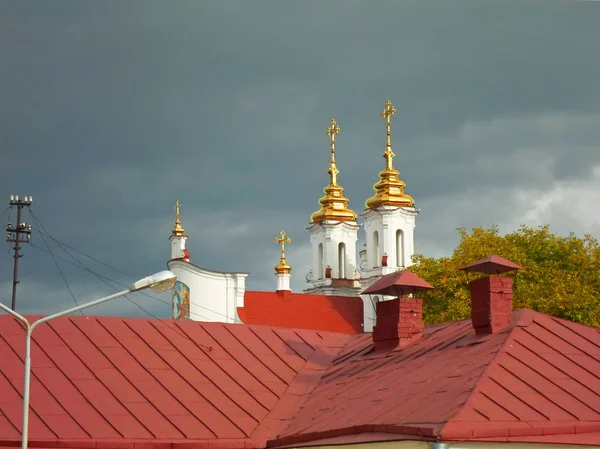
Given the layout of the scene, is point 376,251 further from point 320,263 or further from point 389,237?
point 320,263

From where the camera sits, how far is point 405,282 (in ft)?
77.9

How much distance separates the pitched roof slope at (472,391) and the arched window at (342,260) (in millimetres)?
63682

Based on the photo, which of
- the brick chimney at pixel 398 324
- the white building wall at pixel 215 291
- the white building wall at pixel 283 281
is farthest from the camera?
the white building wall at pixel 283 281

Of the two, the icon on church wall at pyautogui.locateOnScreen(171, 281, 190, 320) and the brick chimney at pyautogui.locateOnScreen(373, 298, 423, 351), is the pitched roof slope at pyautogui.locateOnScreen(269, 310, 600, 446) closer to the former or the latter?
the brick chimney at pyautogui.locateOnScreen(373, 298, 423, 351)

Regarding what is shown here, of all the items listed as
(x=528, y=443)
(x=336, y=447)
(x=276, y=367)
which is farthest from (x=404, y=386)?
(x=276, y=367)

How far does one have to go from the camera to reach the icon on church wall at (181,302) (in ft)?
230

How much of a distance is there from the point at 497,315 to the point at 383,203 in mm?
60434

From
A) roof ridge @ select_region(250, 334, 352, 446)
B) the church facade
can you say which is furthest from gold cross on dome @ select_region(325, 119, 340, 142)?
roof ridge @ select_region(250, 334, 352, 446)

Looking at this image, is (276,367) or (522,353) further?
(276,367)

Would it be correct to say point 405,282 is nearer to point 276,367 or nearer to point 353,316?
point 276,367

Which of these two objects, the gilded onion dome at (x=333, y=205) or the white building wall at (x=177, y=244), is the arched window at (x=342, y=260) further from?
the white building wall at (x=177, y=244)

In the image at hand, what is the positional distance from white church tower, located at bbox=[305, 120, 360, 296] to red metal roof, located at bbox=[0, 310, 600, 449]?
59.5m

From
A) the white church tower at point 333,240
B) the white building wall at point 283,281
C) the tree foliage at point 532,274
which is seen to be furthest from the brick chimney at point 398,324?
the white church tower at point 333,240

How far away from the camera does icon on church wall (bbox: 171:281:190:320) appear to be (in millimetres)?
70000
